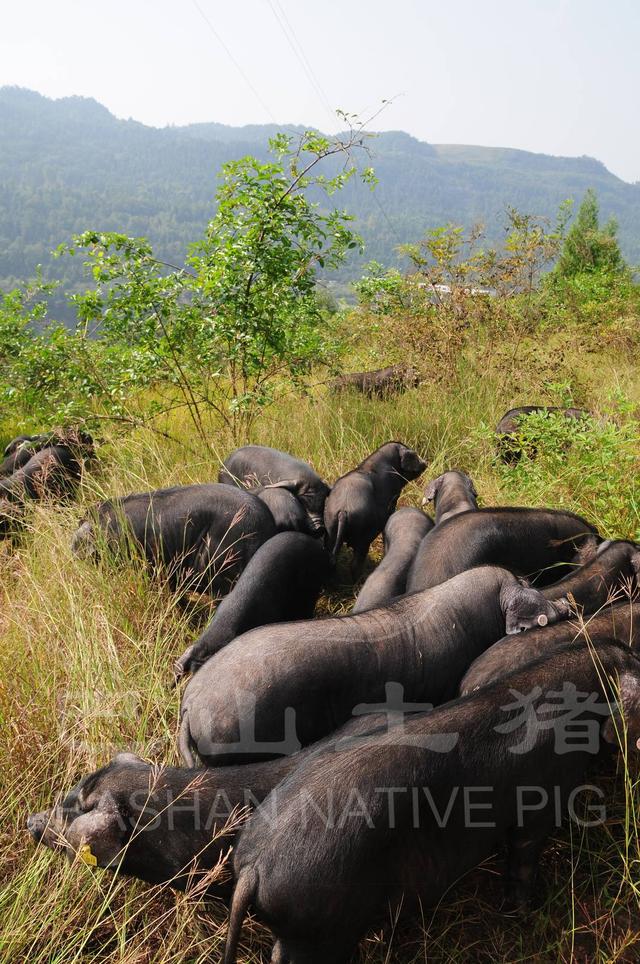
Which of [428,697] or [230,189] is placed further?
[230,189]

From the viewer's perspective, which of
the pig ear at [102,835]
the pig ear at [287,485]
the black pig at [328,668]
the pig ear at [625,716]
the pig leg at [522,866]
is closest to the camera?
the pig ear at [102,835]

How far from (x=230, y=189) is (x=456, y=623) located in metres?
4.71

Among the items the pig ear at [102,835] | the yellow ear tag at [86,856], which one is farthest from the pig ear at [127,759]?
the yellow ear tag at [86,856]

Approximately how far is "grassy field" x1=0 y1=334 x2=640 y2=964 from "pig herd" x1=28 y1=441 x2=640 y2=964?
0.13 m

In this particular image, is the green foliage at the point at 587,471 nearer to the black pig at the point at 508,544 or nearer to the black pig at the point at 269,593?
the black pig at the point at 508,544

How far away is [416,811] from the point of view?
225 cm

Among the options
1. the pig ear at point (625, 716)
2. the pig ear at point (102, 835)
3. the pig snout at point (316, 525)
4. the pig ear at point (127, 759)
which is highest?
the pig ear at point (625, 716)

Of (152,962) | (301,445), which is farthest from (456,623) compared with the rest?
(301,445)

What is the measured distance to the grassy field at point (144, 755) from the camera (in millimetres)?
2371

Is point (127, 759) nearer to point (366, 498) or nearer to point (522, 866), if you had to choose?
point (522, 866)

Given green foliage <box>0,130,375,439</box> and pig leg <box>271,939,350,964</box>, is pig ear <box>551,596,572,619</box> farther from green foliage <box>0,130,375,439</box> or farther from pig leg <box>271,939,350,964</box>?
green foliage <box>0,130,375,439</box>

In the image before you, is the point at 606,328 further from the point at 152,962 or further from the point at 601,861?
the point at 152,962

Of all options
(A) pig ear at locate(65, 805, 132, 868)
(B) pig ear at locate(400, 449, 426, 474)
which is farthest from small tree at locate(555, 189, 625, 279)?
(A) pig ear at locate(65, 805, 132, 868)

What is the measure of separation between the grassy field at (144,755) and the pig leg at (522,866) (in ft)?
0.21
